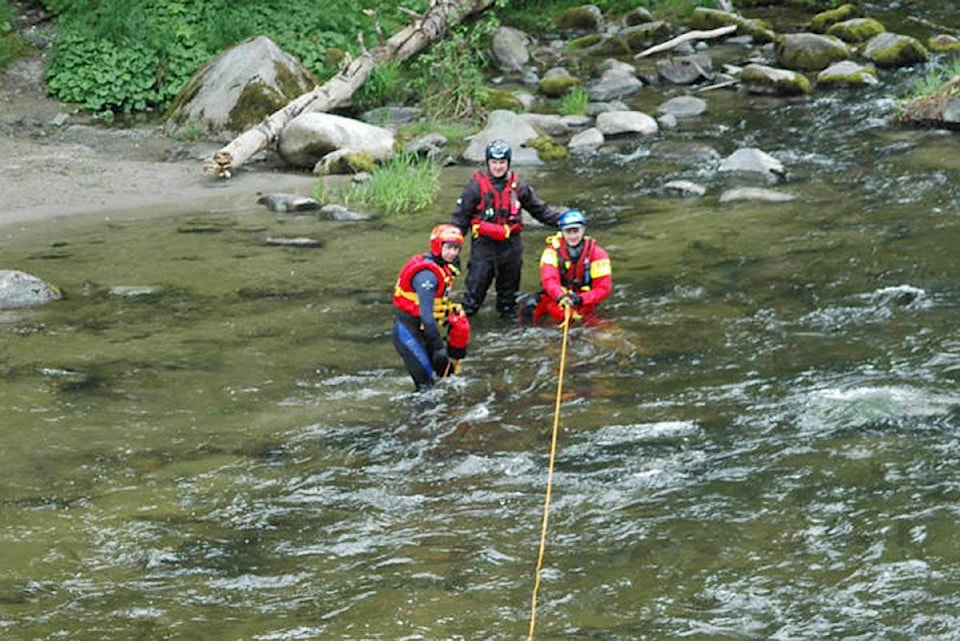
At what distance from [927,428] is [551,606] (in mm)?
3414

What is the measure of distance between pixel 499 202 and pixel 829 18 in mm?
16909

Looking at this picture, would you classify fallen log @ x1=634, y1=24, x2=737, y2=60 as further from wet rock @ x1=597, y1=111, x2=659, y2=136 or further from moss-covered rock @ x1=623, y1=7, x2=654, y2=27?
wet rock @ x1=597, y1=111, x2=659, y2=136

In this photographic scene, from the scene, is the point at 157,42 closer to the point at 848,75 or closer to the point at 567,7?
the point at 567,7

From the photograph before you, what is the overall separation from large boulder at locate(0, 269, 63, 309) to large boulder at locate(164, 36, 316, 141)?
298 inches

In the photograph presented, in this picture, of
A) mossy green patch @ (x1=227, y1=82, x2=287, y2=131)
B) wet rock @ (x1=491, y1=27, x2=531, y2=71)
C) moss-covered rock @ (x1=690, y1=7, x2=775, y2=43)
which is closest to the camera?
mossy green patch @ (x1=227, y1=82, x2=287, y2=131)

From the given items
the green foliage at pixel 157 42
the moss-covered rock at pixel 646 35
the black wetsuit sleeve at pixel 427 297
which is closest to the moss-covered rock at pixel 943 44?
the moss-covered rock at pixel 646 35

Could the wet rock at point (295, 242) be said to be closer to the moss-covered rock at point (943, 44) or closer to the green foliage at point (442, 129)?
the green foliage at point (442, 129)

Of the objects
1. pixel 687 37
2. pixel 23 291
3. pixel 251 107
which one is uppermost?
pixel 687 37

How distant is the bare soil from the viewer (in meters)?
17.7

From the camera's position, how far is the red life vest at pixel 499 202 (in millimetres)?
12984

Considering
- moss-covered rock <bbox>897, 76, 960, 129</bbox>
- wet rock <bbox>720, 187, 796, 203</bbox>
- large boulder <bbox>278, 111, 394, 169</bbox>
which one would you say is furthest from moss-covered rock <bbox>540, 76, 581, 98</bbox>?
wet rock <bbox>720, 187, 796, 203</bbox>

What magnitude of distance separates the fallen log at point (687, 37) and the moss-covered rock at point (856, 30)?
240 centimetres

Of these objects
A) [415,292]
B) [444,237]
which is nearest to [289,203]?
[415,292]

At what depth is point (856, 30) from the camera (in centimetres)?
2602
